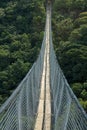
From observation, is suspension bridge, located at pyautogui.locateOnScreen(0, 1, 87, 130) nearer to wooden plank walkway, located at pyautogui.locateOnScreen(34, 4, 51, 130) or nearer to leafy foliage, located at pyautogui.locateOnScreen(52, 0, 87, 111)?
wooden plank walkway, located at pyautogui.locateOnScreen(34, 4, 51, 130)

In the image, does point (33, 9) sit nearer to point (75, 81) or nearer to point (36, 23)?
point (36, 23)

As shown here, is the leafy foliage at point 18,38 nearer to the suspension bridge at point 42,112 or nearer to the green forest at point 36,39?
the green forest at point 36,39

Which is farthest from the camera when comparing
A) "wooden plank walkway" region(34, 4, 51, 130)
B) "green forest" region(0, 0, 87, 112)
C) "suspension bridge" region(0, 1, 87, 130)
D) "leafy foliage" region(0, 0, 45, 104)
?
"leafy foliage" region(0, 0, 45, 104)

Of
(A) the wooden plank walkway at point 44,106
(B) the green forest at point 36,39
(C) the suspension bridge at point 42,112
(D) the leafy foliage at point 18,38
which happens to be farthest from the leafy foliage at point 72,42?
(C) the suspension bridge at point 42,112

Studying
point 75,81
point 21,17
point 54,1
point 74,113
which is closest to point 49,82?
point 75,81

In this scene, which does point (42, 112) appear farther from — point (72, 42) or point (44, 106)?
point (72, 42)

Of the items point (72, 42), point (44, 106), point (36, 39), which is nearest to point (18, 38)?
point (36, 39)

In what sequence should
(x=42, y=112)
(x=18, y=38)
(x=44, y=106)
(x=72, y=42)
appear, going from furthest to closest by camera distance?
(x=18, y=38) → (x=72, y=42) → (x=44, y=106) → (x=42, y=112)

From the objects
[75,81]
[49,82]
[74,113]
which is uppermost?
[74,113]

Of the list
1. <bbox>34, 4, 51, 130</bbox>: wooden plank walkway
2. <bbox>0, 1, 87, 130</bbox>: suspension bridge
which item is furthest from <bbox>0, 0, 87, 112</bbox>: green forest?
<bbox>0, 1, 87, 130</bbox>: suspension bridge
